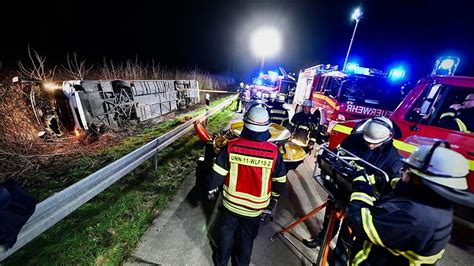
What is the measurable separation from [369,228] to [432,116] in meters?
3.31

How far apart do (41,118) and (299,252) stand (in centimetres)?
606

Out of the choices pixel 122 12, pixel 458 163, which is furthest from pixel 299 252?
pixel 122 12

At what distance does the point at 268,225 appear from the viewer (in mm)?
3055

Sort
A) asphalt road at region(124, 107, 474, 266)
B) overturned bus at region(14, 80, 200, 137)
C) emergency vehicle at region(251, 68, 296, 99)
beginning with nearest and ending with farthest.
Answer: asphalt road at region(124, 107, 474, 266)
overturned bus at region(14, 80, 200, 137)
emergency vehicle at region(251, 68, 296, 99)

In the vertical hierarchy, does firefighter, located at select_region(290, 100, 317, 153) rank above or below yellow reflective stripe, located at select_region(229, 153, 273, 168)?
below

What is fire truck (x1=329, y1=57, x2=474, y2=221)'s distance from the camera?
3258 mm

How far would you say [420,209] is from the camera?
1.33 metres

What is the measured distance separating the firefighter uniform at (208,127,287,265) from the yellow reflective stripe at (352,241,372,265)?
83cm

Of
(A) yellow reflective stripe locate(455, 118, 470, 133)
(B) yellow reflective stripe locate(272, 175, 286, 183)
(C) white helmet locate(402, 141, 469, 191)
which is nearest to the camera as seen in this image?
→ (C) white helmet locate(402, 141, 469, 191)

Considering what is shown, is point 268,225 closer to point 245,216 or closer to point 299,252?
point 299,252

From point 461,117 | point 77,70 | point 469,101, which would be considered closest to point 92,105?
point 77,70

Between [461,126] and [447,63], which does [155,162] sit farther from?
[447,63]

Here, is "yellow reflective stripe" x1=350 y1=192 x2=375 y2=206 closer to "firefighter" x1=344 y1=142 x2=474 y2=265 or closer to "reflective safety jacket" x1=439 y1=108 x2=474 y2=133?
"firefighter" x1=344 y1=142 x2=474 y2=265

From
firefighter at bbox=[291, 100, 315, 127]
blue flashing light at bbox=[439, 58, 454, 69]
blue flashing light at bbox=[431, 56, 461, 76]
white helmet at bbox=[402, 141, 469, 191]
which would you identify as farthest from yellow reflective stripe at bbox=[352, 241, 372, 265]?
blue flashing light at bbox=[439, 58, 454, 69]
